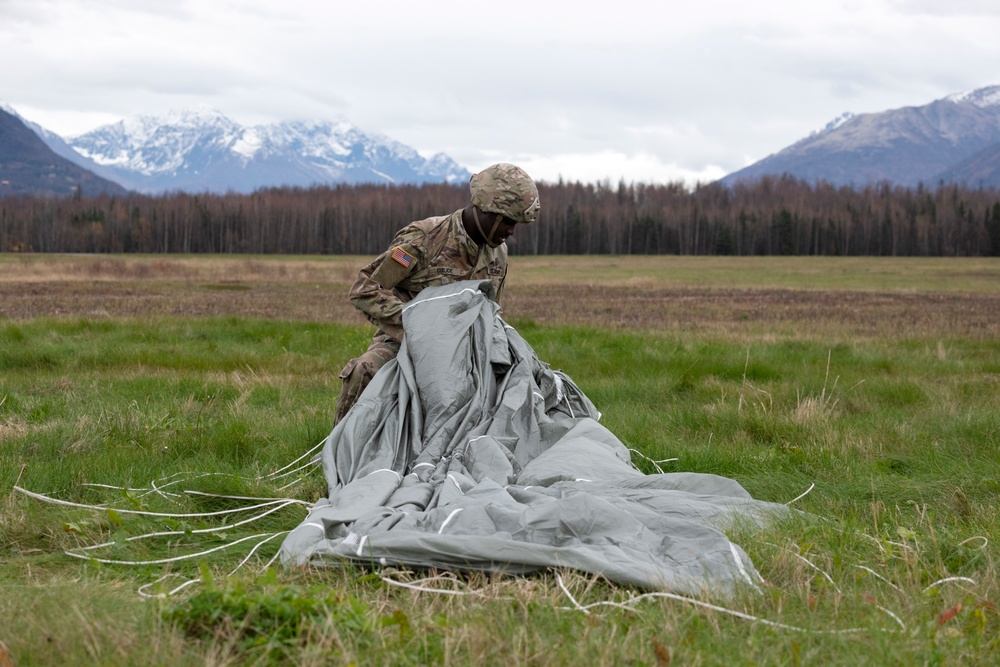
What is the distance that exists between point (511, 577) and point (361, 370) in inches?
115

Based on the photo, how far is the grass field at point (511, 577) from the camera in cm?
309

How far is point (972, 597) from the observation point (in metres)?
3.65

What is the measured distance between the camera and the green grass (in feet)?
10.1

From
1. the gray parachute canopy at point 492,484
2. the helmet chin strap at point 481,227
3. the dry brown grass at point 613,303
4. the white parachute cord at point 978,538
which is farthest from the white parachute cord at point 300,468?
the dry brown grass at point 613,303

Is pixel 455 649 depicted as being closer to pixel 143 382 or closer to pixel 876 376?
pixel 143 382

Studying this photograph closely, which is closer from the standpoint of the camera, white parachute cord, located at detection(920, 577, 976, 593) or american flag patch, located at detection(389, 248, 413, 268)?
white parachute cord, located at detection(920, 577, 976, 593)

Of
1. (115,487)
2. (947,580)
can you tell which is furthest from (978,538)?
(115,487)

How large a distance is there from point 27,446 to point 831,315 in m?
19.2

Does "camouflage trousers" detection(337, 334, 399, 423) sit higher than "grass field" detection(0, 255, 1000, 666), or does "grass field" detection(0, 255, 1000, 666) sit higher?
"camouflage trousers" detection(337, 334, 399, 423)

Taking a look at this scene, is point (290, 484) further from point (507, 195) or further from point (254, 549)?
point (507, 195)

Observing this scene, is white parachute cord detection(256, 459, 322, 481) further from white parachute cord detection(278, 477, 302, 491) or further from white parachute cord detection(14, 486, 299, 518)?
white parachute cord detection(14, 486, 299, 518)

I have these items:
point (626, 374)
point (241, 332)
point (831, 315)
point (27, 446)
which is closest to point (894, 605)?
point (27, 446)

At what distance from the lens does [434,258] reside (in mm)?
6820

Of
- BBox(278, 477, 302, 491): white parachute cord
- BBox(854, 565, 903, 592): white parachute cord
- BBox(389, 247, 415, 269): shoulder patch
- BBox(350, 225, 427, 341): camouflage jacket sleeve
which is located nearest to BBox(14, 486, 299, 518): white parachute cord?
BBox(278, 477, 302, 491): white parachute cord
